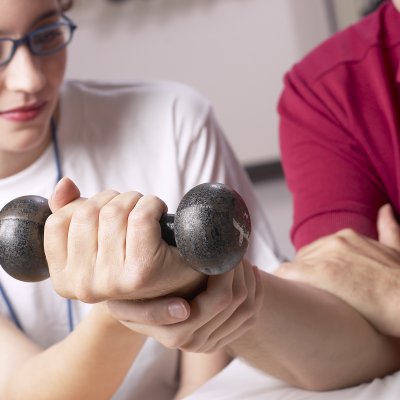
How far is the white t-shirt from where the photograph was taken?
130 cm

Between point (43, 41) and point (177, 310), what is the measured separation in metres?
0.66

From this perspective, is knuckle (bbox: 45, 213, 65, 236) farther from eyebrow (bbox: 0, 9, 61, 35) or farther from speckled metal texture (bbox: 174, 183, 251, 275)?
eyebrow (bbox: 0, 9, 61, 35)

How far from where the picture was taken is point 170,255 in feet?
2.06

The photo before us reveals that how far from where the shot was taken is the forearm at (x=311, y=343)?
963 millimetres

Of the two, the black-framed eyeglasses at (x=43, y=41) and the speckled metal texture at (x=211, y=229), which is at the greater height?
the speckled metal texture at (x=211, y=229)

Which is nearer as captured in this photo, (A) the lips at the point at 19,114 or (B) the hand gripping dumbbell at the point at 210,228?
(B) the hand gripping dumbbell at the point at 210,228

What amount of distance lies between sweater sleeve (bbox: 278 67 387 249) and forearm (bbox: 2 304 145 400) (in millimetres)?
397

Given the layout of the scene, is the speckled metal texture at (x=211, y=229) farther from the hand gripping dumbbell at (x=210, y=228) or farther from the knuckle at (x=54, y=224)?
the knuckle at (x=54, y=224)

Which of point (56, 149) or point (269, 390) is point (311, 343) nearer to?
point (269, 390)

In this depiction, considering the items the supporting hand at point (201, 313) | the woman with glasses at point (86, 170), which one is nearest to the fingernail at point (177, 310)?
the supporting hand at point (201, 313)

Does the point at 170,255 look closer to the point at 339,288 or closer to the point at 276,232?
the point at 339,288

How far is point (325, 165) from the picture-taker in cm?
130

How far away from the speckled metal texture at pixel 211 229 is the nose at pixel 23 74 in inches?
25.7

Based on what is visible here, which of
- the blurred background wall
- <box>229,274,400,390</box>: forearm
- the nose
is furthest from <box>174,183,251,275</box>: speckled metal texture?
the blurred background wall
